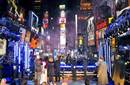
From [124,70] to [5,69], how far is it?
10.9 meters

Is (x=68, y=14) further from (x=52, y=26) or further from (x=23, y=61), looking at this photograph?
(x=23, y=61)

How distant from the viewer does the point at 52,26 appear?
412ft

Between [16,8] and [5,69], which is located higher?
[16,8]

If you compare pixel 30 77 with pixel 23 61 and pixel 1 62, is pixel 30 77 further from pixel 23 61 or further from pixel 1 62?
pixel 1 62

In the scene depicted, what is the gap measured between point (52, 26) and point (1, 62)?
10033 centimetres

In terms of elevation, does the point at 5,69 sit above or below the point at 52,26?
below

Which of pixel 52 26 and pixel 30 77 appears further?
pixel 52 26

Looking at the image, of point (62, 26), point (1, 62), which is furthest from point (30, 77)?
point (62, 26)

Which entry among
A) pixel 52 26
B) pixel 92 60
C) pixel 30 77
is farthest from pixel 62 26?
pixel 30 77

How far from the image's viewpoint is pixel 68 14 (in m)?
129

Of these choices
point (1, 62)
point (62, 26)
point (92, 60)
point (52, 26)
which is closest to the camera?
point (1, 62)

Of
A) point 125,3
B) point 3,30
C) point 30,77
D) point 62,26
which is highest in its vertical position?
point 62,26

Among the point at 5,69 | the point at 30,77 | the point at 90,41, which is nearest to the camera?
the point at 5,69

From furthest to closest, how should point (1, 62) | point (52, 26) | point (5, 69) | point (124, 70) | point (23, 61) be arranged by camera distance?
1. point (52, 26)
2. point (23, 61)
3. point (5, 69)
4. point (1, 62)
5. point (124, 70)
